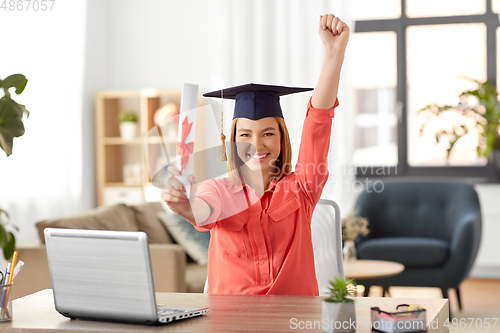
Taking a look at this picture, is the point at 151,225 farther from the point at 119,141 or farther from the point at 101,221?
the point at 119,141

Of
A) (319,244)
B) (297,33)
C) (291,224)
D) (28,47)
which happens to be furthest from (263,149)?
(297,33)

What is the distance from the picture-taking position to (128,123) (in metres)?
4.95

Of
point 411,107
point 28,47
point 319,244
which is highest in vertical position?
point 28,47

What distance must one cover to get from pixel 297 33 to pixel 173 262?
2.74 meters

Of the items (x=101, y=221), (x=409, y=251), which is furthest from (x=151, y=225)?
(x=409, y=251)

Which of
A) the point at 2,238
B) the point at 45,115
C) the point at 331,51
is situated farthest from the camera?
the point at 45,115

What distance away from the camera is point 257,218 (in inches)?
59.3

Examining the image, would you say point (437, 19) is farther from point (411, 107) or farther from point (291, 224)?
point (291, 224)

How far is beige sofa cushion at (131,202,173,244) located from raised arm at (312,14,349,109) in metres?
2.40

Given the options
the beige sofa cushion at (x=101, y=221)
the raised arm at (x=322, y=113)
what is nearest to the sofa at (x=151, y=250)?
the beige sofa cushion at (x=101, y=221)

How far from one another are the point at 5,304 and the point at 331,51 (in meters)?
0.94

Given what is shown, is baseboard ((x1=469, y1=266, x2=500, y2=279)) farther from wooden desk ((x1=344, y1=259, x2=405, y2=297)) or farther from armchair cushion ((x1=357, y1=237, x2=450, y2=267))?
wooden desk ((x1=344, y1=259, x2=405, y2=297))

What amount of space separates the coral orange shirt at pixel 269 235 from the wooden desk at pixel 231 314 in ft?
0.39

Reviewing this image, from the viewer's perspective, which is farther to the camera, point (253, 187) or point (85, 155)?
point (85, 155)
